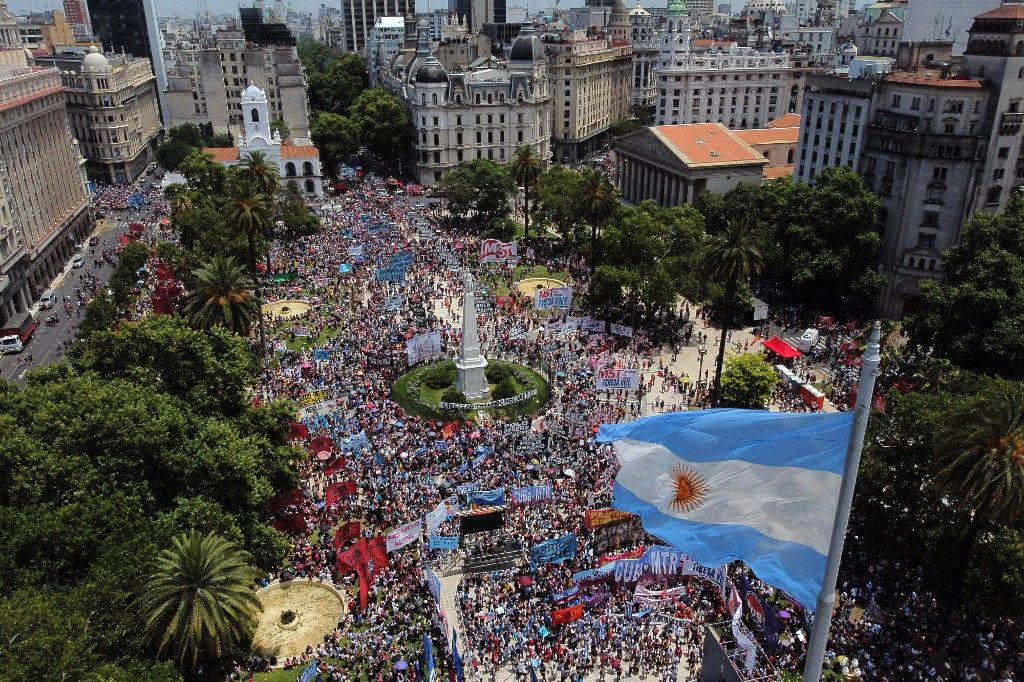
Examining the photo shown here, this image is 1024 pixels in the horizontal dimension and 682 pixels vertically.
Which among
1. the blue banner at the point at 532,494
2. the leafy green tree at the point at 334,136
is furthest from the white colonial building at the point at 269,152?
the blue banner at the point at 532,494

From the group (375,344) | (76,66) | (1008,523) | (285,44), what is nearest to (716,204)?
(375,344)

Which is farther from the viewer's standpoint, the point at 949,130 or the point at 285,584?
the point at 949,130

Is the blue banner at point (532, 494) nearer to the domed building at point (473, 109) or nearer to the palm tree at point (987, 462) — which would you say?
the palm tree at point (987, 462)

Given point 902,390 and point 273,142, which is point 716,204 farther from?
point 273,142

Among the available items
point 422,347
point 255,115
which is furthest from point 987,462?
point 255,115

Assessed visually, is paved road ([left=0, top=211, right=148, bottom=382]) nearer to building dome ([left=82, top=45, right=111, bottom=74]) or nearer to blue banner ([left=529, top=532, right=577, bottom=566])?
building dome ([left=82, top=45, right=111, bottom=74])

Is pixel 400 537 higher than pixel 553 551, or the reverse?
pixel 400 537

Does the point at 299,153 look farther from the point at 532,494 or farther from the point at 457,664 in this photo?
the point at 457,664
